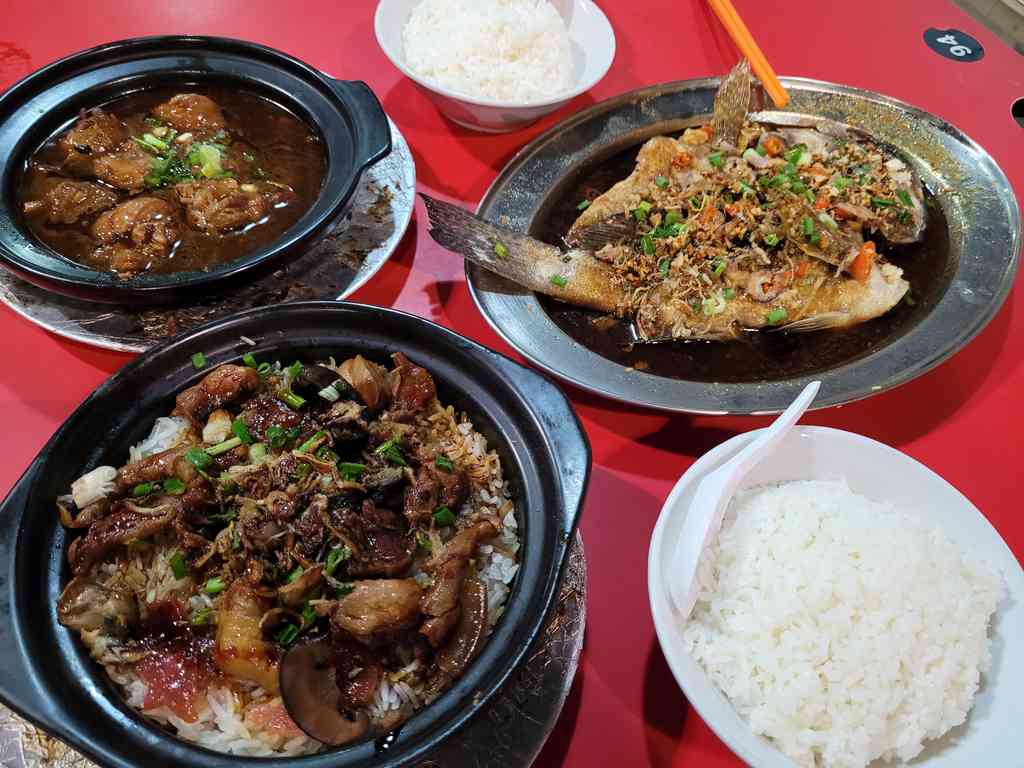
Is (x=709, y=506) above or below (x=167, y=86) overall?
below

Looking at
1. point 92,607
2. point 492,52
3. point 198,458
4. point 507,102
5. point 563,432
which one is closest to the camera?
point 92,607

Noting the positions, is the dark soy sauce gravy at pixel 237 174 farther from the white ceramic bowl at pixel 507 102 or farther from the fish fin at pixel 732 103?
the fish fin at pixel 732 103

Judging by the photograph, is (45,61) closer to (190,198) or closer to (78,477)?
(190,198)

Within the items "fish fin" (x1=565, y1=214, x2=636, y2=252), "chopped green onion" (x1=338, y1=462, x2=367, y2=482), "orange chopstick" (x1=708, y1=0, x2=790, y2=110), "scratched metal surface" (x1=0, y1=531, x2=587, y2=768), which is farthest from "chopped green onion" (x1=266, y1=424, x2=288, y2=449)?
"orange chopstick" (x1=708, y1=0, x2=790, y2=110)

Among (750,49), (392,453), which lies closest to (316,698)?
(392,453)

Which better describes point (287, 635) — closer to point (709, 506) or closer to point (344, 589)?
point (344, 589)
